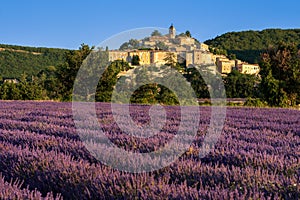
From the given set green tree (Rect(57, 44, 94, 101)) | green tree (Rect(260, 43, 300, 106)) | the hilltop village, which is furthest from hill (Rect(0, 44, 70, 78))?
green tree (Rect(260, 43, 300, 106))

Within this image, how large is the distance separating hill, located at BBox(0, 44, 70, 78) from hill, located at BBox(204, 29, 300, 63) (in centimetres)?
6824

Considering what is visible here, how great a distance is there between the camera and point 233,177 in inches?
112

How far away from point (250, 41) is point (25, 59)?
88442 mm

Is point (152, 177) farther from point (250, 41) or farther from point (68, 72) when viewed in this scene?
point (250, 41)

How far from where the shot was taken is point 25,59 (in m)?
123

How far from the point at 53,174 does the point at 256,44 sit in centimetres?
15485

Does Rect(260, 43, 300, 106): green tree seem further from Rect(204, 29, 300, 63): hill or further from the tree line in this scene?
Rect(204, 29, 300, 63): hill

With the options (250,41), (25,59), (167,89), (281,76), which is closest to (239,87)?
(167,89)

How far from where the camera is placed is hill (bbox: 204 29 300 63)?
14375 cm

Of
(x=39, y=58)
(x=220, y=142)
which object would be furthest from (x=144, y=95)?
(x=39, y=58)

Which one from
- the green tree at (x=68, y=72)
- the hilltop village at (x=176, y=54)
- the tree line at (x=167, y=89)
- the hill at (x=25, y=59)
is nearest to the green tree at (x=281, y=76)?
the tree line at (x=167, y=89)

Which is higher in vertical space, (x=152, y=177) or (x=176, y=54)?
(x=176, y=54)

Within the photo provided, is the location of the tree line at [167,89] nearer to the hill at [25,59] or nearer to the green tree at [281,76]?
the green tree at [281,76]

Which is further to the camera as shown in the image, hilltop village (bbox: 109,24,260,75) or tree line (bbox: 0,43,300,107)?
hilltop village (bbox: 109,24,260,75)
